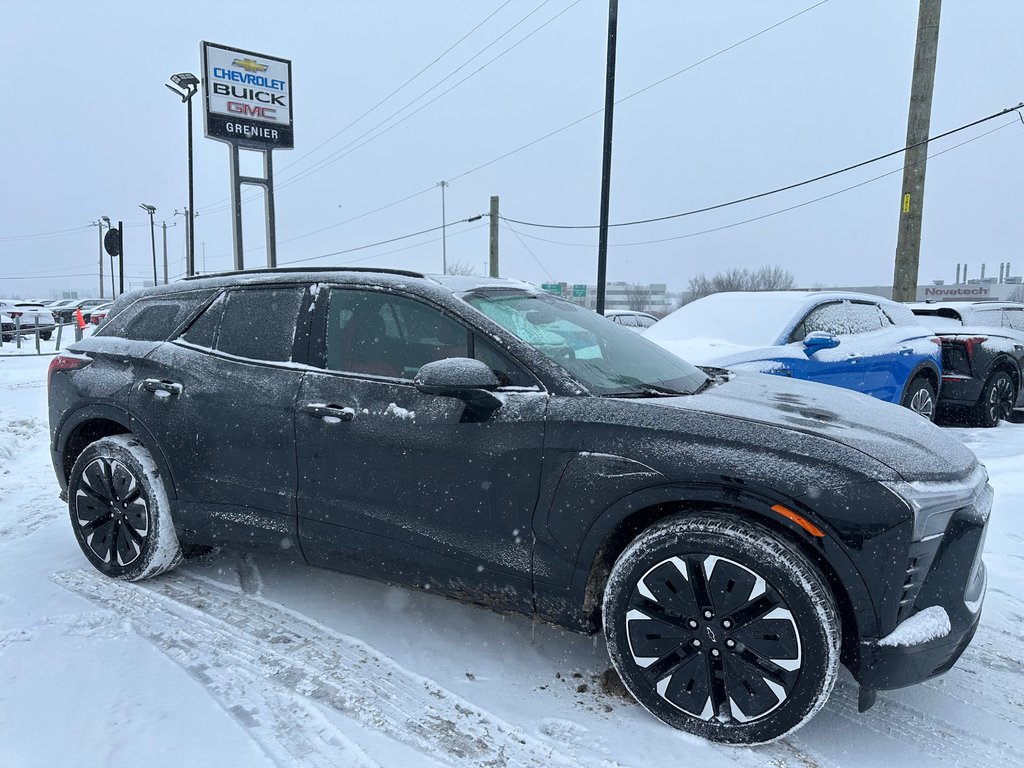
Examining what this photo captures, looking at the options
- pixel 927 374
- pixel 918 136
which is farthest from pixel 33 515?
pixel 918 136

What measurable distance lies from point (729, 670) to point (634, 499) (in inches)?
25.1

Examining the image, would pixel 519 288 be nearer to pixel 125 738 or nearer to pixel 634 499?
pixel 634 499

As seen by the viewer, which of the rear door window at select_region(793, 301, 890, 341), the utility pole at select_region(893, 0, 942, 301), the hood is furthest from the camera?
the utility pole at select_region(893, 0, 942, 301)

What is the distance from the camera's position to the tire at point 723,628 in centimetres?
212

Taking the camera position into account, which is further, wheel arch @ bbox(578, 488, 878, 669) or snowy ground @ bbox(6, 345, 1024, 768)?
snowy ground @ bbox(6, 345, 1024, 768)

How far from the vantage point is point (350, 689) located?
2570 millimetres

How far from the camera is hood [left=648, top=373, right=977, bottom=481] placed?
7.18ft

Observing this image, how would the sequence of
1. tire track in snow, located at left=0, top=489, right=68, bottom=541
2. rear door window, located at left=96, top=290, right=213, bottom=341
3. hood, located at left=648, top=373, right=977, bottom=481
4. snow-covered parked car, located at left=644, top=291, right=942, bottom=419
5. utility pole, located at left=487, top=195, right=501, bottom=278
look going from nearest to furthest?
hood, located at left=648, top=373, right=977, bottom=481
rear door window, located at left=96, top=290, right=213, bottom=341
tire track in snow, located at left=0, top=489, right=68, bottom=541
snow-covered parked car, located at left=644, top=291, right=942, bottom=419
utility pole, located at left=487, top=195, right=501, bottom=278

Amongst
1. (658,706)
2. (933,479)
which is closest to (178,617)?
(658,706)

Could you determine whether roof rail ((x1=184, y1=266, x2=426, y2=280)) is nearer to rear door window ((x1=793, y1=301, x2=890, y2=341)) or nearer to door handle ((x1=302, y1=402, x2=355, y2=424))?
door handle ((x1=302, y1=402, x2=355, y2=424))

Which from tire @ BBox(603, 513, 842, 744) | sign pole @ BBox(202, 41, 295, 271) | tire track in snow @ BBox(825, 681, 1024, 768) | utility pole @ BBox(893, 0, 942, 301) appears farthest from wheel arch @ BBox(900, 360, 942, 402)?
sign pole @ BBox(202, 41, 295, 271)

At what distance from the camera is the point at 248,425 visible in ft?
10.0

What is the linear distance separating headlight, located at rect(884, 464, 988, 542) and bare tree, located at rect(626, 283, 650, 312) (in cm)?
9044

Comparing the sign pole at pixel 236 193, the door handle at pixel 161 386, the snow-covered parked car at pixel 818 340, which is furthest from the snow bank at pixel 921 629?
the sign pole at pixel 236 193
